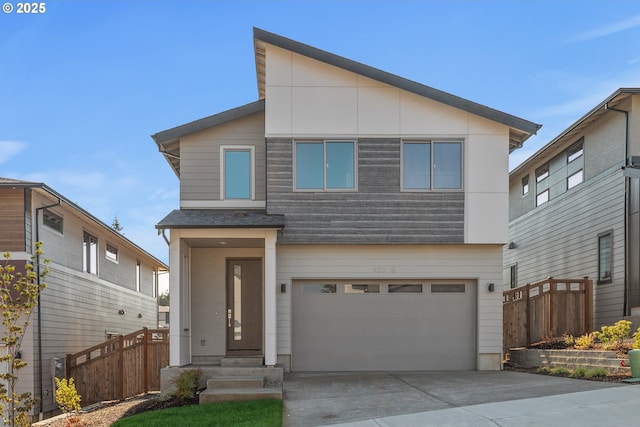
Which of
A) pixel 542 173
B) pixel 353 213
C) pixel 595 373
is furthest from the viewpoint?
pixel 542 173

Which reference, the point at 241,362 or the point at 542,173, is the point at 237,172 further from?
the point at 542,173

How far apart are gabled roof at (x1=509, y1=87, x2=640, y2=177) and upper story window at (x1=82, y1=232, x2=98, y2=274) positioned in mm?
14548

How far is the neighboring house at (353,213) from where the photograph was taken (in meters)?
13.0

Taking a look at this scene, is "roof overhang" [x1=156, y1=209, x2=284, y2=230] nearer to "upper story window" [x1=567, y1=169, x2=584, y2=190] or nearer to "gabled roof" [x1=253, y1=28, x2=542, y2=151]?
"gabled roof" [x1=253, y1=28, x2=542, y2=151]

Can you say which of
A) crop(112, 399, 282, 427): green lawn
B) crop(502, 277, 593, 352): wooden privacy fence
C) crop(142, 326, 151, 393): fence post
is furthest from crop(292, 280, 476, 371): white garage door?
crop(112, 399, 282, 427): green lawn

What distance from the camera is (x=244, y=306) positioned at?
13.5 metres

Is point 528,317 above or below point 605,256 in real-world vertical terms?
below

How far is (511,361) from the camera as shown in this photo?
1402 cm

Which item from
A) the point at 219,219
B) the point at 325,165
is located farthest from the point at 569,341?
the point at 219,219

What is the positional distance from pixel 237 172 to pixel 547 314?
8.18 m

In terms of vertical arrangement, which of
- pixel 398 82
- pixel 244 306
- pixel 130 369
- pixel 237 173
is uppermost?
pixel 398 82

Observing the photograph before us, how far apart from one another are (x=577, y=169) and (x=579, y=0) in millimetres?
5549

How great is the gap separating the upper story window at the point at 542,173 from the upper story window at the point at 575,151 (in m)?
1.62

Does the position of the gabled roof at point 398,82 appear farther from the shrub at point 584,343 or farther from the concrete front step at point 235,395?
the concrete front step at point 235,395
